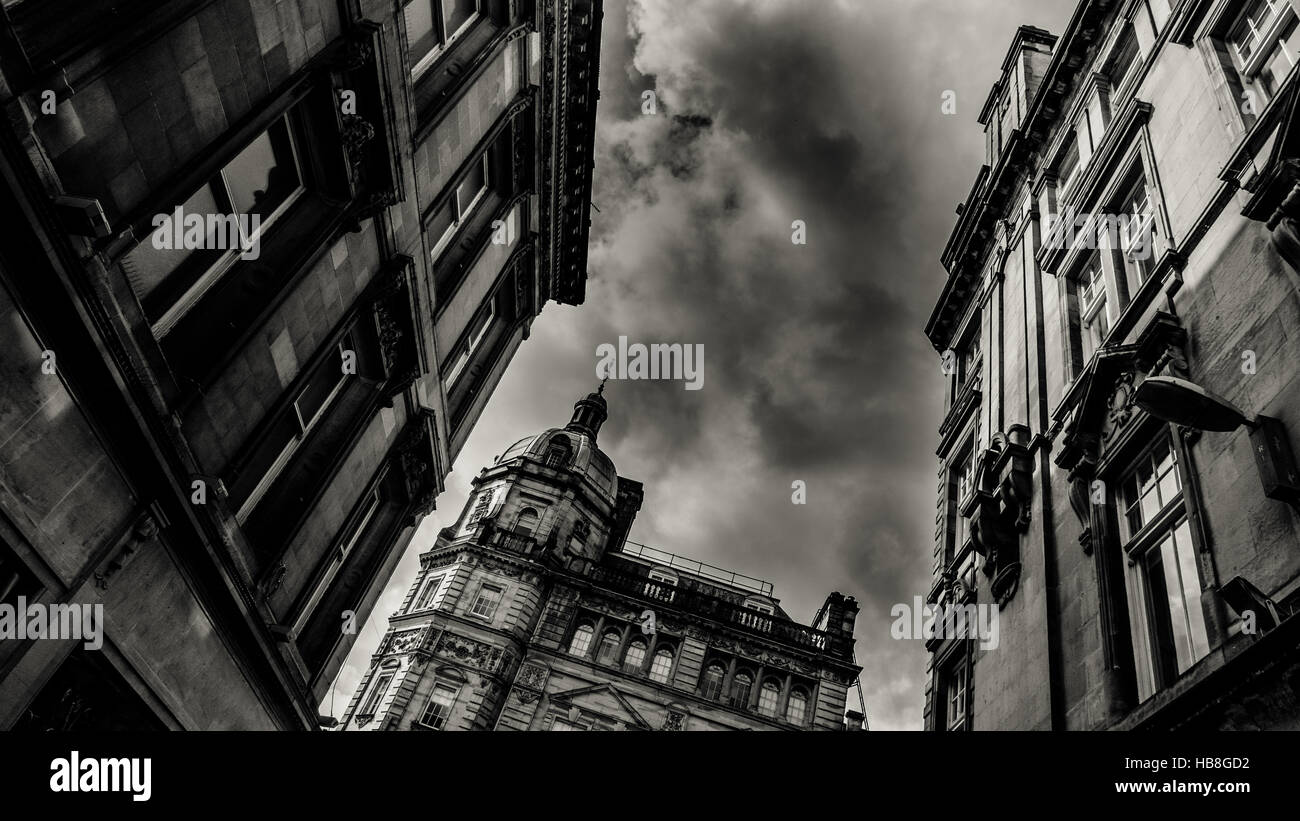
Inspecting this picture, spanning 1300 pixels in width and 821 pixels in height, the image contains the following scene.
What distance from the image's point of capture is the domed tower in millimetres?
44719

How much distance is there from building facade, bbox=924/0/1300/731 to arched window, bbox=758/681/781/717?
29.5 m

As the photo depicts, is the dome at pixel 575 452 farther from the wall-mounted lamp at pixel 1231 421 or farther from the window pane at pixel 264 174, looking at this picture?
the wall-mounted lamp at pixel 1231 421

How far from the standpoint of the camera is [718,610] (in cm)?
5088

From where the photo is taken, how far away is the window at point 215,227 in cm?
1069

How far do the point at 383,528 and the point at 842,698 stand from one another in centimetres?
3663

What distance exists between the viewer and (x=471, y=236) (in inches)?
792

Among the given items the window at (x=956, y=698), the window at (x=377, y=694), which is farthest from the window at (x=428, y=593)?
the window at (x=956, y=698)

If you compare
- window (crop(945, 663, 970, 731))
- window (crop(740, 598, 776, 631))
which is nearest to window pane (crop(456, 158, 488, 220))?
window (crop(945, 663, 970, 731))

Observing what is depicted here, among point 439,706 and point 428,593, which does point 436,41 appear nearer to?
point 439,706

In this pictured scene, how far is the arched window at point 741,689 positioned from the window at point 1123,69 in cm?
3823

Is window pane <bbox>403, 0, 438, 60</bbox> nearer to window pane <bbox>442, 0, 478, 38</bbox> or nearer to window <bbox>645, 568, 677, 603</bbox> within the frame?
window pane <bbox>442, 0, 478, 38</bbox>

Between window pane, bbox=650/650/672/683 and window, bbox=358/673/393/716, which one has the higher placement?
window pane, bbox=650/650/672/683

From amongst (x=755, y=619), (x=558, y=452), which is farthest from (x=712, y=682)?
(x=558, y=452)
